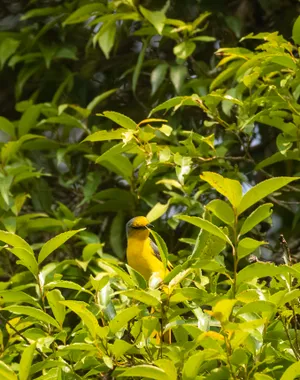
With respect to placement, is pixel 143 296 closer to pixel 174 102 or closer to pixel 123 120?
pixel 123 120

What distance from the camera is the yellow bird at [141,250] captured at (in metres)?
2.97

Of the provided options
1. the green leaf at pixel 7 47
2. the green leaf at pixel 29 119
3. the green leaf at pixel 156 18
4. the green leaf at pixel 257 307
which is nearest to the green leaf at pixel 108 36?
the green leaf at pixel 156 18

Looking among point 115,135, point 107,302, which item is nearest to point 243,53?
point 115,135

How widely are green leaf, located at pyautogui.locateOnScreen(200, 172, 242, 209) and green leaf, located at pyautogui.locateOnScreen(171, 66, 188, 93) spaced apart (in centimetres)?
176

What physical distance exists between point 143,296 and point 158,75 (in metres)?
1.88

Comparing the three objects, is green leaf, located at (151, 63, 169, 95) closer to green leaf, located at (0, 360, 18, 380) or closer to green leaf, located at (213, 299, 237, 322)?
green leaf, located at (0, 360, 18, 380)

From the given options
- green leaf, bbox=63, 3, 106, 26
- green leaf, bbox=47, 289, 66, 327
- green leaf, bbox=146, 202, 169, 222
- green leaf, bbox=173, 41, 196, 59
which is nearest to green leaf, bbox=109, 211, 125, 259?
green leaf, bbox=146, 202, 169, 222

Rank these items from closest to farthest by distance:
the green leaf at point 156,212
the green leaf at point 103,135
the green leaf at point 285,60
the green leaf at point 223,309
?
the green leaf at point 223,309 → the green leaf at point 103,135 → the green leaf at point 285,60 → the green leaf at point 156,212

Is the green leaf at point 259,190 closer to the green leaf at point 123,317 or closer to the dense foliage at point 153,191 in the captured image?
the dense foliage at point 153,191

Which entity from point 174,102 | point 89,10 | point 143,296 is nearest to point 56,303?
point 143,296

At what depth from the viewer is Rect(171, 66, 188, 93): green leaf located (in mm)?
3352

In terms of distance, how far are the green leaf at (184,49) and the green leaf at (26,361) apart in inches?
70.2

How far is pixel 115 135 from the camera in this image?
230 centimetres

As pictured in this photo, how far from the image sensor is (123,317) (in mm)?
1720
